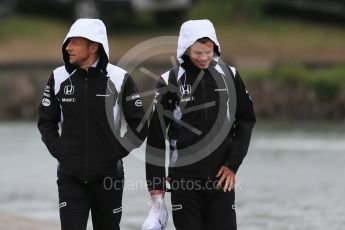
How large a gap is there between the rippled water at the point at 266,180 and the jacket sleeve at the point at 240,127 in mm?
3436

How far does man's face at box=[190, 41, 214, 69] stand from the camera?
286 inches

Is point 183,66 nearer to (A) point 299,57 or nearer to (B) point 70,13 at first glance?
(A) point 299,57

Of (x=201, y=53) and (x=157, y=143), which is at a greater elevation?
(x=201, y=53)

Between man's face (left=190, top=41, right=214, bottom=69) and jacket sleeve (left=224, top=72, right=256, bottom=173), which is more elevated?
man's face (left=190, top=41, right=214, bottom=69)

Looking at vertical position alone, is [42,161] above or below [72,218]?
above

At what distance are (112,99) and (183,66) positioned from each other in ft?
1.74

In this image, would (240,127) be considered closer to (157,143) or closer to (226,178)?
(226,178)

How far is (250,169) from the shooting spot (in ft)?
53.6

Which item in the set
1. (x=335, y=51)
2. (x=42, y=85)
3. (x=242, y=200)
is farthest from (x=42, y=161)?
(x=335, y=51)

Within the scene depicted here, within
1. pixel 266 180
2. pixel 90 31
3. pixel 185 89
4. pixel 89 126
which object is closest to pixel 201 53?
pixel 185 89

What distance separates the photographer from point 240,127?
295 inches

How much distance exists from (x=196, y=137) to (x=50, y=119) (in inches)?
40.5

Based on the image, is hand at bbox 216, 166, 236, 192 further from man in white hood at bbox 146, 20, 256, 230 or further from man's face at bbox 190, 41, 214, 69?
man's face at bbox 190, 41, 214, 69

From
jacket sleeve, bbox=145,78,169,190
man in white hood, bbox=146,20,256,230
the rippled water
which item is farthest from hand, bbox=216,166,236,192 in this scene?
the rippled water
